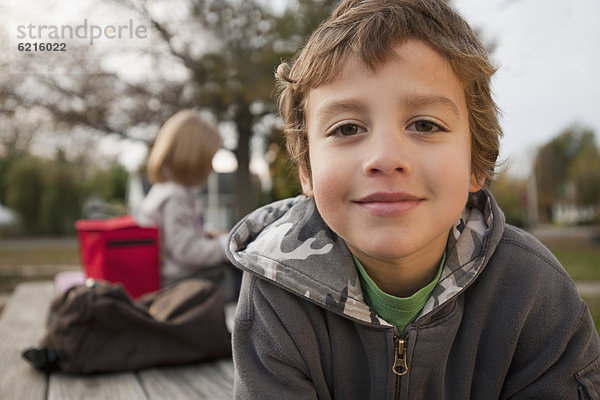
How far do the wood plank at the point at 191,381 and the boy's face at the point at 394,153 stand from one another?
978mm

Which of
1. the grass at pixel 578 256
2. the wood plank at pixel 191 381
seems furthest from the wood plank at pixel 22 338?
the grass at pixel 578 256

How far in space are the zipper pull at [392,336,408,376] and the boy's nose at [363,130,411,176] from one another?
405 millimetres

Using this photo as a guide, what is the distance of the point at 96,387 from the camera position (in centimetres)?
208

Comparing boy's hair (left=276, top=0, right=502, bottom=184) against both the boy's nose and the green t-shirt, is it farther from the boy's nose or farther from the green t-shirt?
the green t-shirt

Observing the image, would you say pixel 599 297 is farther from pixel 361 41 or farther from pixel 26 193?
pixel 26 193

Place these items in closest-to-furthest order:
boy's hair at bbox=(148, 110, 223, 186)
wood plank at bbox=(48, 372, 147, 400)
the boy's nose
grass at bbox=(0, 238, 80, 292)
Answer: the boy's nose
wood plank at bbox=(48, 372, 147, 400)
boy's hair at bbox=(148, 110, 223, 186)
grass at bbox=(0, 238, 80, 292)

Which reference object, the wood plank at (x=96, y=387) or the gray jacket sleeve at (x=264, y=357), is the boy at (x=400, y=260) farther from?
the wood plank at (x=96, y=387)

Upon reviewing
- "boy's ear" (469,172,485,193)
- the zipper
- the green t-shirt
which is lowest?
the zipper

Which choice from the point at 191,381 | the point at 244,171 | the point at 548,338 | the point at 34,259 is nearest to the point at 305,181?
the point at 548,338

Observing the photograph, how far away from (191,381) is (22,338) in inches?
44.8

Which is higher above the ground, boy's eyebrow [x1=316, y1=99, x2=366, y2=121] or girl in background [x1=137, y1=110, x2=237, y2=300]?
boy's eyebrow [x1=316, y1=99, x2=366, y2=121]

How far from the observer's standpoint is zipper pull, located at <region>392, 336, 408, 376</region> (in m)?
1.35

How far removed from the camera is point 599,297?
15.0 ft

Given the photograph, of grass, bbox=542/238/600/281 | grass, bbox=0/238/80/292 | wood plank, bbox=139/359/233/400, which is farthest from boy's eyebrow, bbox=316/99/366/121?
grass, bbox=0/238/80/292
